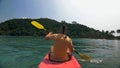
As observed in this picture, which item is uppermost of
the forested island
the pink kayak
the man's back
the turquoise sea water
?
the forested island

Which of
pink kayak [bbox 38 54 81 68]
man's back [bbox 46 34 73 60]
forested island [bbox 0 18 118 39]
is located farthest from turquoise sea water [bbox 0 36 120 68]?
forested island [bbox 0 18 118 39]

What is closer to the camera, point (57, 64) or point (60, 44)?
point (60, 44)

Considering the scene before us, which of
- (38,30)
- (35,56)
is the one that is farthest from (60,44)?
(38,30)

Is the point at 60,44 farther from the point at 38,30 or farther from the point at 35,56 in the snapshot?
the point at 38,30

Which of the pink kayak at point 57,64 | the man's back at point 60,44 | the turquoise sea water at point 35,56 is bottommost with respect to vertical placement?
the turquoise sea water at point 35,56

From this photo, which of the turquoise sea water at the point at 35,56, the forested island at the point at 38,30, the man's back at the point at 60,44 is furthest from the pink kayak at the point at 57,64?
the forested island at the point at 38,30

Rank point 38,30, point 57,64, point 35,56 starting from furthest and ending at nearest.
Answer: point 38,30 → point 35,56 → point 57,64

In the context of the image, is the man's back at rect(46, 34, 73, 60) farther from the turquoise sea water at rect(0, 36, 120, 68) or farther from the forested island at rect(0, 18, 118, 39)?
the forested island at rect(0, 18, 118, 39)

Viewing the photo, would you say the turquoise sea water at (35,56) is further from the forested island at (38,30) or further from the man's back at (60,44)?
the forested island at (38,30)

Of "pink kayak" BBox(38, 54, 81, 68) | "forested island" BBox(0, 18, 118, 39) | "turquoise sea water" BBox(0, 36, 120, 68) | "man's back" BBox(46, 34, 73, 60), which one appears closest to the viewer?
"man's back" BBox(46, 34, 73, 60)

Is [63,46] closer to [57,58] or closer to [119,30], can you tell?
[57,58]

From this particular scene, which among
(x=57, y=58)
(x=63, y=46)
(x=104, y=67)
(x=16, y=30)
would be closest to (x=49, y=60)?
(x=57, y=58)

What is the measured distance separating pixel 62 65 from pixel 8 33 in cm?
11114

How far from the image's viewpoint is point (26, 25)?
118m
